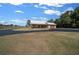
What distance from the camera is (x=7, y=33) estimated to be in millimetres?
2537

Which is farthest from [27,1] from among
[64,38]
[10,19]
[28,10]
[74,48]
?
[74,48]

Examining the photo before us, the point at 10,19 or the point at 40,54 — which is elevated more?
the point at 10,19

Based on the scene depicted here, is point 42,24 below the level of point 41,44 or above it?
above

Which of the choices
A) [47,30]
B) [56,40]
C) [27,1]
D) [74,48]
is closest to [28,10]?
[27,1]

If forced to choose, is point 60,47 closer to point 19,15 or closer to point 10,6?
point 19,15

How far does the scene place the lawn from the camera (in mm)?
2473

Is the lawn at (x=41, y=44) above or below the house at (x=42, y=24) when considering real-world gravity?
below

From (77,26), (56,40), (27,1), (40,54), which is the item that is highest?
(27,1)

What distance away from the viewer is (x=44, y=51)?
246cm

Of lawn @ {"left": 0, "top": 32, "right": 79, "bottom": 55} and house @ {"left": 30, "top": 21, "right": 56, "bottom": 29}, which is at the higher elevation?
house @ {"left": 30, "top": 21, "right": 56, "bottom": 29}

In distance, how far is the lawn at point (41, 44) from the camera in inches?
97.3

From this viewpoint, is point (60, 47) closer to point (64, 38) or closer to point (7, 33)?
point (64, 38)

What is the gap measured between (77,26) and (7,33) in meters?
0.88

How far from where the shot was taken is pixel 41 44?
249 centimetres
